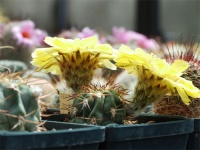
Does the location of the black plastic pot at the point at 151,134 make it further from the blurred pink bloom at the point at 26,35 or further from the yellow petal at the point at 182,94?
the blurred pink bloom at the point at 26,35

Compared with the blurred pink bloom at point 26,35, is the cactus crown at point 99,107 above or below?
below

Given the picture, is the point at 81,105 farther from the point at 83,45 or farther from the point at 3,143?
the point at 3,143

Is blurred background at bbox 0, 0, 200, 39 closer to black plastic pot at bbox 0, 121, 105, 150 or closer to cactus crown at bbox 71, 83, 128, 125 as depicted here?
cactus crown at bbox 71, 83, 128, 125

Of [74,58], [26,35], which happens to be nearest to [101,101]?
[74,58]

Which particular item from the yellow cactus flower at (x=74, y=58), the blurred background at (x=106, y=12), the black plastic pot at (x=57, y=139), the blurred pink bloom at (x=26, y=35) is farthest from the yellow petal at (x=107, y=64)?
the blurred background at (x=106, y=12)

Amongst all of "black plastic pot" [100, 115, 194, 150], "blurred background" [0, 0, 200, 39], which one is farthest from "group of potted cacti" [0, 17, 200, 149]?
"blurred background" [0, 0, 200, 39]

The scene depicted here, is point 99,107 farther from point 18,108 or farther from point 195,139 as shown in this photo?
point 195,139

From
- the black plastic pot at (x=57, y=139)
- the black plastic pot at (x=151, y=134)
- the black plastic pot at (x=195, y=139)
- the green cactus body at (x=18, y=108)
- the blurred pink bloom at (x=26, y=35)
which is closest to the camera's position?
the black plastic pot at (x=57, y=139)
